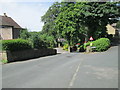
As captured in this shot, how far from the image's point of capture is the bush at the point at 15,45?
14.6 metres

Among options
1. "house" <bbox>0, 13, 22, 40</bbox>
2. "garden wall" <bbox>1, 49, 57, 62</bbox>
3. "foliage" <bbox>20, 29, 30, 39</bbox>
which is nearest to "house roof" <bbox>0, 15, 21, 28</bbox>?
→ "house" <bbox>0, 13, 22, 40</bbox>

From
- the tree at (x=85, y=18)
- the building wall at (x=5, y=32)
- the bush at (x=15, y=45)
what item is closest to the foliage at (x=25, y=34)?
the bush at (x=15, y=45)

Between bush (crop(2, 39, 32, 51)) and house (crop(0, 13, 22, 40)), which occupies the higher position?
house (crop(0, 13, 22, 40))

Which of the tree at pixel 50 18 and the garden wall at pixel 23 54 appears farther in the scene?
the tree at pixel 50 18

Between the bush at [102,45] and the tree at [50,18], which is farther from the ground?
the tree at [50,18]

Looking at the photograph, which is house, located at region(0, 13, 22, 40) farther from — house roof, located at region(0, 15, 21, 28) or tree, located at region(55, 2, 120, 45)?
tree, located at region(55, 2, 120, 45)

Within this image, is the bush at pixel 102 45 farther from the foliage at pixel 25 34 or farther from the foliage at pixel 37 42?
the foliage at pixel 25 34

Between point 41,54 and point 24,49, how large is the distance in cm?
458

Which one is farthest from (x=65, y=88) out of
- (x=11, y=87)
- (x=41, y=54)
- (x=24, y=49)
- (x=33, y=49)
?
(x=41, y=54)

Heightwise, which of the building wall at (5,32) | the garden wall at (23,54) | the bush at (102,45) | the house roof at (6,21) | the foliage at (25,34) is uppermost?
the house roof at (6,21)

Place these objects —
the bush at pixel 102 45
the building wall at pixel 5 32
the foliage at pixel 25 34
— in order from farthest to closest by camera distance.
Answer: the building wall at pixel 5 32
the bush at pixel 102 45
the foliage at pixel 25 34

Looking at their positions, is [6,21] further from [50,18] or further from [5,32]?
[50,18]

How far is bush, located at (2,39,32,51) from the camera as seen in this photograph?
14.6 meters

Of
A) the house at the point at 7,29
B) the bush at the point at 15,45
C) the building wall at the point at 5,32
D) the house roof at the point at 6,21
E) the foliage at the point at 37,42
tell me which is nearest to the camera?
the bush at the point at 15,45
